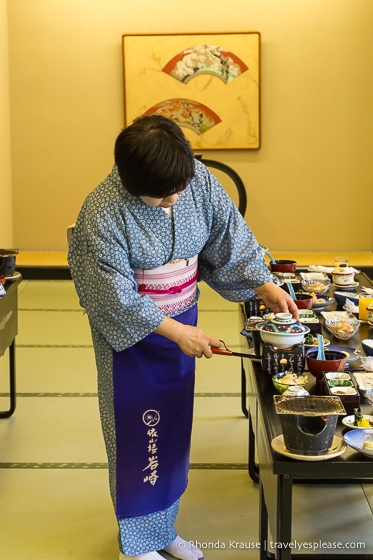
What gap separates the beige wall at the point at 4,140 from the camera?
6332 mm

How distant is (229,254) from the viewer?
2.18m

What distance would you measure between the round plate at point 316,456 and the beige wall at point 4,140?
16.8 ft

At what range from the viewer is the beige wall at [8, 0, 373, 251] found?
6.37 metres

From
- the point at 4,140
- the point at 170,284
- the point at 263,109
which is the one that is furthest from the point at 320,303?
the point at 4,140

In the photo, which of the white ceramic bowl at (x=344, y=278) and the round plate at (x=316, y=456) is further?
the white ceramic bowl at (x=344, y=278)

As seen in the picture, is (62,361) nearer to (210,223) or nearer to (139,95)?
(210,223)

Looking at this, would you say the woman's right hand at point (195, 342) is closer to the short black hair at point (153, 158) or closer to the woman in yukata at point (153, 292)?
the woman in yukata at point (153, 292)

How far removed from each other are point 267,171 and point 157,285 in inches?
185

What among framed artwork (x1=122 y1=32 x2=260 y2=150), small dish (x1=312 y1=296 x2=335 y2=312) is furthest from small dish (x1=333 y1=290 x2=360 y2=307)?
framed artwork (x1=122 y1=32 x2=260 y2=150)

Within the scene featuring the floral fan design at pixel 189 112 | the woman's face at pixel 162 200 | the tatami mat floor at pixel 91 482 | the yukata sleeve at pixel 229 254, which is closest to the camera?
the woman's face at pixel 162 200

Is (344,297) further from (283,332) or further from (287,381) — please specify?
(287,381)

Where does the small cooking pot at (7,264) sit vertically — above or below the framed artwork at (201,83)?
below

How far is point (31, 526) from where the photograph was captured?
2422 mm

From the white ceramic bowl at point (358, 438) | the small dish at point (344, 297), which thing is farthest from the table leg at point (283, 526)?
the small dish at point (344, 297)
